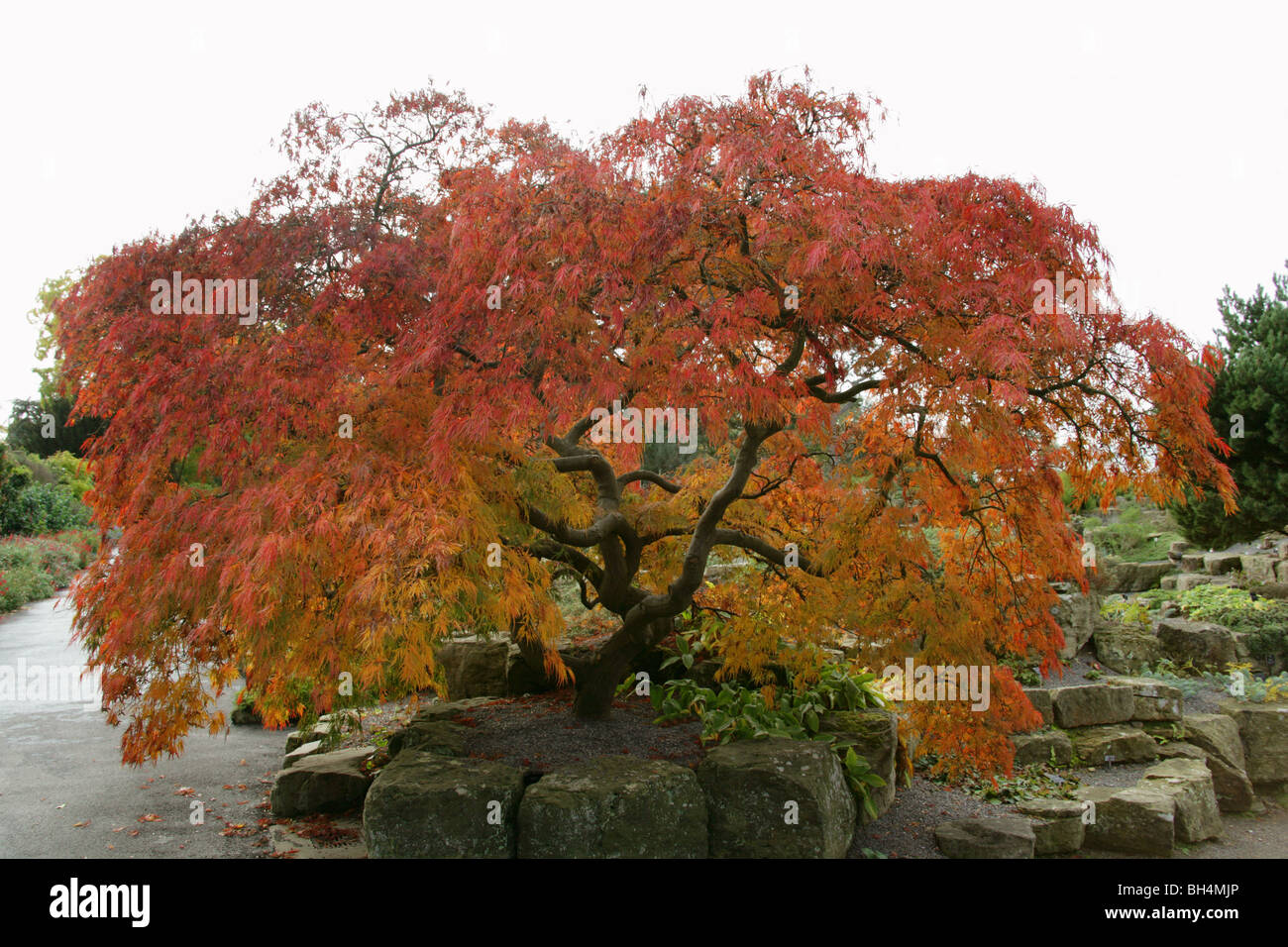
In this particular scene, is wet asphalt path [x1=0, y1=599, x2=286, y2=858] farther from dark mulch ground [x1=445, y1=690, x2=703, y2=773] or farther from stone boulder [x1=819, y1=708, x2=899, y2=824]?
stone boulder [x1=819, y1=708, x2=899, y2=824]

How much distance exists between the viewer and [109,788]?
269 inches

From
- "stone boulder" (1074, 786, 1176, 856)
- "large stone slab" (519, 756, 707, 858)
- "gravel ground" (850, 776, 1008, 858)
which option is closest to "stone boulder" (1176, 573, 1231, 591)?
"stone boulder" (1074, 786, 1176, 856)

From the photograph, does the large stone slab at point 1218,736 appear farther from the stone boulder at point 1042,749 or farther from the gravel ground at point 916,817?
the gravel ground at point 916,817

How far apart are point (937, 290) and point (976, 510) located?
67.1 inches

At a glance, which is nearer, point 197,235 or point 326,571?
point 326,571

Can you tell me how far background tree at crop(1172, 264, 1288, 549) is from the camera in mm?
11547

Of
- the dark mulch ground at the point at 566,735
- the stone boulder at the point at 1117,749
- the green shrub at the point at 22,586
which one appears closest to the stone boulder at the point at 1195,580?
the stone boulder at the point at 1117,749

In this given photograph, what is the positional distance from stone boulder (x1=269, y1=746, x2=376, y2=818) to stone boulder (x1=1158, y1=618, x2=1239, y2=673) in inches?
352

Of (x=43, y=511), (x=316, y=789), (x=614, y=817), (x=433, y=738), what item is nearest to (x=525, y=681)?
(x=433, y=738)

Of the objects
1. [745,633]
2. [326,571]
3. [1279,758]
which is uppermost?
[326,571]

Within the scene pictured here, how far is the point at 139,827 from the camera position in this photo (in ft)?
19.7

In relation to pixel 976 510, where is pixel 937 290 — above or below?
above

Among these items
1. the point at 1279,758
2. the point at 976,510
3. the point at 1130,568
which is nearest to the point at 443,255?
the point at 976,510
